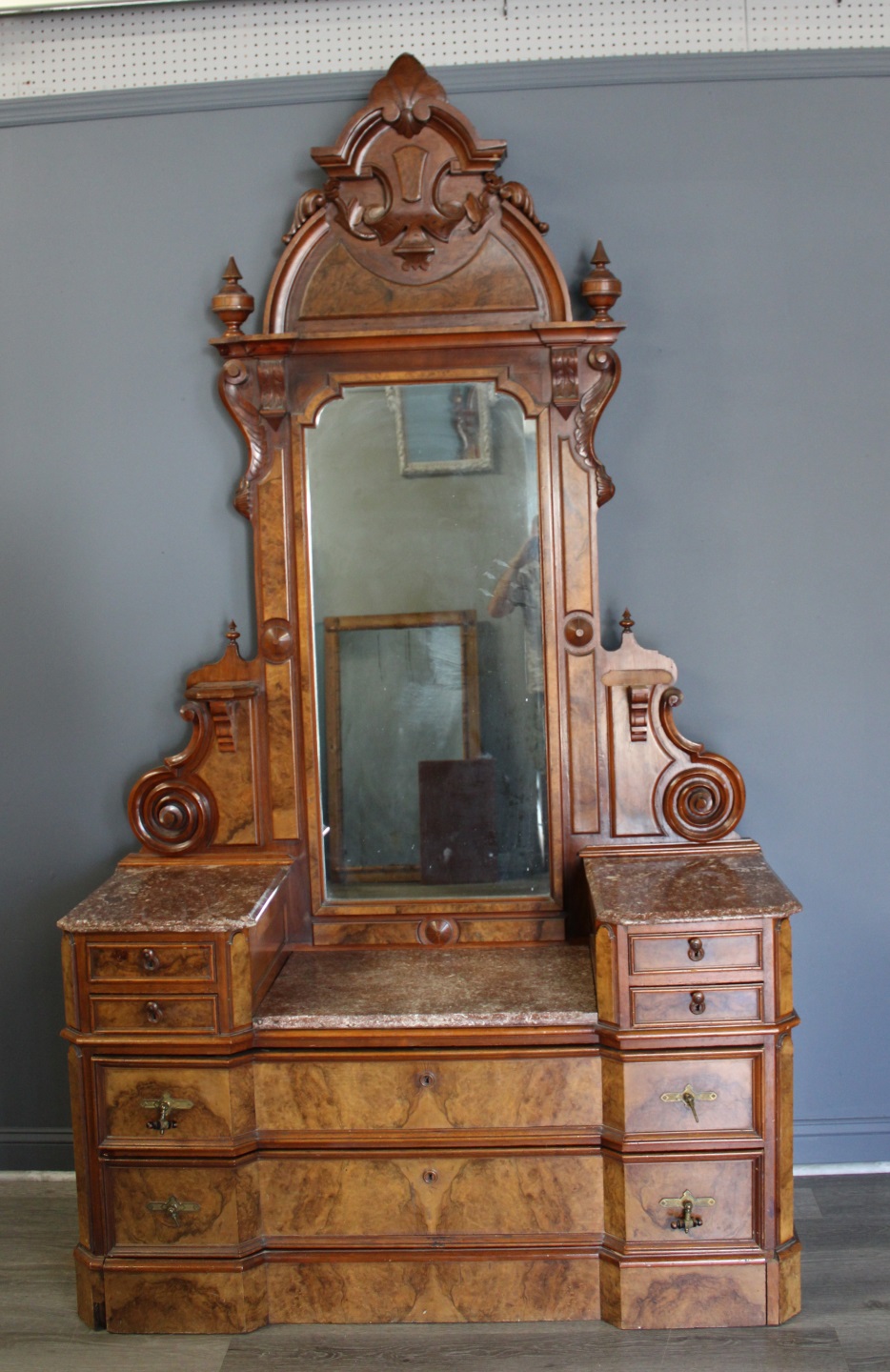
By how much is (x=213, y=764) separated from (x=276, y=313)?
119 centimetres

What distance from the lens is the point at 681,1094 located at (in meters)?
2.60

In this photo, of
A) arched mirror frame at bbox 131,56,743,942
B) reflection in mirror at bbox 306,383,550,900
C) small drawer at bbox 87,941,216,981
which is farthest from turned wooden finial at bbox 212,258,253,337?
small drawer at bbox 87,941,216,981

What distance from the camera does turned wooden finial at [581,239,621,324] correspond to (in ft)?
9.70

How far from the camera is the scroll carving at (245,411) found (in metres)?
3.03

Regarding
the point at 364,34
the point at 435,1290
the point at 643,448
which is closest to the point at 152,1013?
the point at 435,1290

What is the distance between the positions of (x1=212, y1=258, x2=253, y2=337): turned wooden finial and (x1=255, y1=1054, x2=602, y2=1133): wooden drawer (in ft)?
6.06

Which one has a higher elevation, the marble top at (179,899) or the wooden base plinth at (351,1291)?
the marble top at (179,899)

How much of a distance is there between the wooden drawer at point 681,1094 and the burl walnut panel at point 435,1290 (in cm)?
35

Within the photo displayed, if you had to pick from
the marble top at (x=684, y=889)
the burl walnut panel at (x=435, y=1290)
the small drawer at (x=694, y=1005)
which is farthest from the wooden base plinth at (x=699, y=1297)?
the marble top at (x=684, y=889)

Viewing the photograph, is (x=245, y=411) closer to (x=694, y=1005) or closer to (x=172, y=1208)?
(x=694, y=1005)

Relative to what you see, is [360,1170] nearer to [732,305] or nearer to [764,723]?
[764,723]

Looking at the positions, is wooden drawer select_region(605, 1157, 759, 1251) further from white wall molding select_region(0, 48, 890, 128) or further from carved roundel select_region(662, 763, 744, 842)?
white wall molding select_region(0, 48, 890, 128)

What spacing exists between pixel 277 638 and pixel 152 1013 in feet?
3.27

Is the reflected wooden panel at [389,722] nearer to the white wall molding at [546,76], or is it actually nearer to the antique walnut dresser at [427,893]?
the antique walnut dresser at [427,893]
